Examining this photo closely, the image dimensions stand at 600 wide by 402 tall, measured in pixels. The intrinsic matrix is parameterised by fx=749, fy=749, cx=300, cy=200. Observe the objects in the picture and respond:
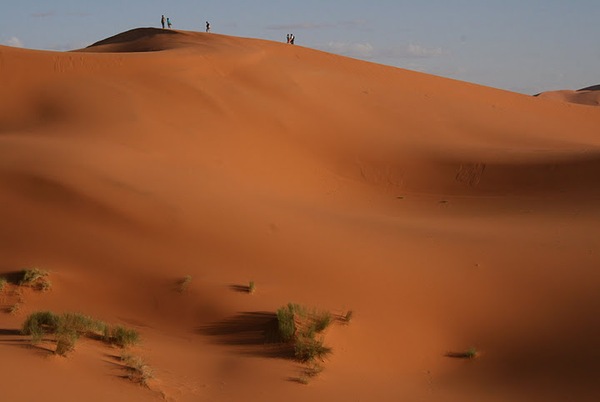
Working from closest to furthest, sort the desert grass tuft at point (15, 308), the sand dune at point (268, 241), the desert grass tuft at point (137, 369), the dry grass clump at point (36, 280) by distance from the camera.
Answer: the desert grass tuft at point (137, 369) → the sand dune at point (268, 241) → the desert grass tuft at point (15, 308) → the dry grass clump at point (36, 280)

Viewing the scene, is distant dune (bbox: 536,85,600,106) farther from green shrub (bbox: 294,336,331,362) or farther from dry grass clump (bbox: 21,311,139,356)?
dry grass clump (bbox: 21,311,139,356)

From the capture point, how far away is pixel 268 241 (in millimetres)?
10945

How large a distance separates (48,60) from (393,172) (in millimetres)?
10194

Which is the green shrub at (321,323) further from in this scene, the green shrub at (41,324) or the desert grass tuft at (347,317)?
the green shrub at (41,324)

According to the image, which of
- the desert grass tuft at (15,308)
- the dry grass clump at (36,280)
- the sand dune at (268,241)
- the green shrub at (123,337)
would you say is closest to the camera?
the green shrub at (123,337)

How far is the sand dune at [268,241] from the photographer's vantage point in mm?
7648

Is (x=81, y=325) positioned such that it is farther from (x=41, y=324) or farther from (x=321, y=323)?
(x=321, y=323)

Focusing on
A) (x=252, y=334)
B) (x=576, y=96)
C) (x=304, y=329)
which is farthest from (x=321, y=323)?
(x=576, y=96)

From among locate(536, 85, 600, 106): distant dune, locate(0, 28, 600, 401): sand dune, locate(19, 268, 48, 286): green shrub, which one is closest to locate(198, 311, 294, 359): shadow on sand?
locate(0, 28, 600, 401): sand dune

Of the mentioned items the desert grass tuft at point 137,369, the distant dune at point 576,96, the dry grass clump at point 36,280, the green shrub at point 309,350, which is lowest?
the desert grass tuft at point 137,369

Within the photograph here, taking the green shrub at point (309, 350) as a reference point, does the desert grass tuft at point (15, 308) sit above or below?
above

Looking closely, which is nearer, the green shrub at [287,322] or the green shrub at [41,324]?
the green shrub at [41,324]

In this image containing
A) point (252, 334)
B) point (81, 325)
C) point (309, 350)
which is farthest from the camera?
point (252, 334)

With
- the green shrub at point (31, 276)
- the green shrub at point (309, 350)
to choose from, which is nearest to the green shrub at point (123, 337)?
the green shrub at point (309, 350)
